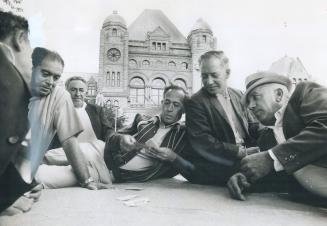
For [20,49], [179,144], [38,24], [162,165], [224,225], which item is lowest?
[224,225]

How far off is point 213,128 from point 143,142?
1.11ft

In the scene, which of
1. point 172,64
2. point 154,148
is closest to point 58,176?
point 154,148

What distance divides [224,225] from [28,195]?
0.67 m

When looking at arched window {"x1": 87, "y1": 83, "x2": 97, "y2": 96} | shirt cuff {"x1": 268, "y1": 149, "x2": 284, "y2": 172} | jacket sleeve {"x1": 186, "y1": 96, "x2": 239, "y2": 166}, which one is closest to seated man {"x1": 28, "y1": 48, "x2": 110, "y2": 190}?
jacket sleeve {"x1": 186, "y1": 96, "x2": 239, "y2": 166}

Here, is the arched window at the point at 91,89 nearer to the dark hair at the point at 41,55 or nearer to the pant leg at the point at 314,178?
the dark hair at the point at 41,55

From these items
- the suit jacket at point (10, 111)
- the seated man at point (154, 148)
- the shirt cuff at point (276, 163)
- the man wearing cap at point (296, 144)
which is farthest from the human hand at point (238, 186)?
the suit jacket at point (10, 111)

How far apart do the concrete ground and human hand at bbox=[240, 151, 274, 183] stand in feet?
0.32

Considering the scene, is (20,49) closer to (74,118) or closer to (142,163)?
(74,118)

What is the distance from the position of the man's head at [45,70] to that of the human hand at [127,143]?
1.33 feet

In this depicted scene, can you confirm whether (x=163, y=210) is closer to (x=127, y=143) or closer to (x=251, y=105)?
(x=127, y=143)

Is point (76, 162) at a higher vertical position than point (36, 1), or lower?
lower

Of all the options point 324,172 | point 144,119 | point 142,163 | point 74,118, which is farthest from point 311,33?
point 74,118

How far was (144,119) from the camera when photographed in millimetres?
1634

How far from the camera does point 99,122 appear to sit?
157cm
